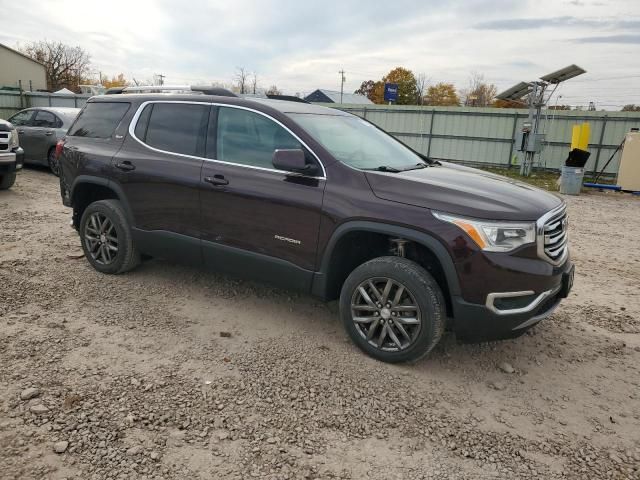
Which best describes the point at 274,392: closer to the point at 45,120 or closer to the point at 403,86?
the point at 45,120

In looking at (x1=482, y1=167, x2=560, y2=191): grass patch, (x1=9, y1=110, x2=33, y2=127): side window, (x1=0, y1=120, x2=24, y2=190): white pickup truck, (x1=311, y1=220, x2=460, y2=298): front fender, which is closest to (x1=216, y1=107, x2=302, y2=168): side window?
(x1=311, y1=220, x2=460, y2=298): front fender

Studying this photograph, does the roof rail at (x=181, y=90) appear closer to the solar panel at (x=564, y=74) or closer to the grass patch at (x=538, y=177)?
the grass patch at (x=538, y=177)

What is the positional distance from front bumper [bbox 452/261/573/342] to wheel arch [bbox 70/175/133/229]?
316 cm

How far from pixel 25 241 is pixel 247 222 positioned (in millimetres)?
3881

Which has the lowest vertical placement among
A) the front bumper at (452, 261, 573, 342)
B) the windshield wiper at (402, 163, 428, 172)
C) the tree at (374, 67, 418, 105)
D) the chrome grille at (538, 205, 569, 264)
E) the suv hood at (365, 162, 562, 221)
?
the front bumper at (452, 261, 573, 342)

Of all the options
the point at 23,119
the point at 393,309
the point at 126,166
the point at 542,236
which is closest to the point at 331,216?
the point at 393,309

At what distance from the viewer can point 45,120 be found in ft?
38.0

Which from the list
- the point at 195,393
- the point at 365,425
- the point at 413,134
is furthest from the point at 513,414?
the point at 413,134

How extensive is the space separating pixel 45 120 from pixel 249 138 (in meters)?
9.82

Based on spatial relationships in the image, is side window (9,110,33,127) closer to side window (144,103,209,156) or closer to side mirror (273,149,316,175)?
side window (144,103,209,156)

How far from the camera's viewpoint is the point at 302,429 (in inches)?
109

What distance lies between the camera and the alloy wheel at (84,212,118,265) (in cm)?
486

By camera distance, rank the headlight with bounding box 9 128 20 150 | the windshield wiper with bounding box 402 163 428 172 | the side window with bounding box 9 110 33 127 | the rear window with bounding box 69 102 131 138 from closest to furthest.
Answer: the windshield wiper with bounding box 402 163 428 172 < the rear window with bounding box 69 102 131 138 < the headlight with bounding box 9 128 20 150 < the side window with bounding box 9 110 33 127

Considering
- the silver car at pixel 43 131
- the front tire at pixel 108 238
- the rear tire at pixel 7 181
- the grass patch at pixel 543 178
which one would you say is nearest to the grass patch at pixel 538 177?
the grass patch at pixel 543 178
